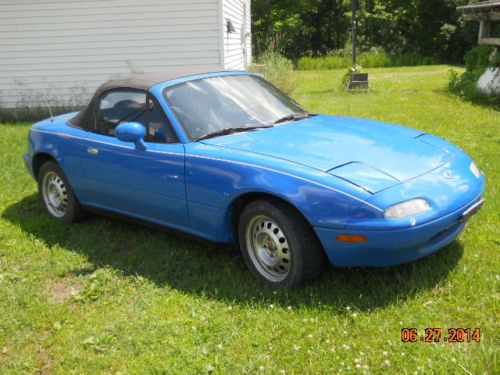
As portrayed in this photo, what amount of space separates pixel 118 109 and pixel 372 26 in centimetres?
3183

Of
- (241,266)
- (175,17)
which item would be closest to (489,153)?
(241,266)

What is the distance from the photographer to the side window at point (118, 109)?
4.37 m

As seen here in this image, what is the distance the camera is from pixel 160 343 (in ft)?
10.3

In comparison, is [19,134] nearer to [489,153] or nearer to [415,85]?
[489,153]

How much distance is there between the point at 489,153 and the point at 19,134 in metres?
8.17

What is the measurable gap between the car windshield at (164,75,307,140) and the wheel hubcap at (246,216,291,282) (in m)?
0.87

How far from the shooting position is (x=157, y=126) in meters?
4.16

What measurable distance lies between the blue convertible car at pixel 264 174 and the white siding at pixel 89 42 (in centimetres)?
727

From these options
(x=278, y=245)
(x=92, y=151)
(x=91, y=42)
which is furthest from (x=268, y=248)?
(x=91, y=42)

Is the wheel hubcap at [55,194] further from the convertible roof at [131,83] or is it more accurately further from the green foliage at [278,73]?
the green foliage at [278,73]

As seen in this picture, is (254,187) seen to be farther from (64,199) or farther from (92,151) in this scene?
(64,199)

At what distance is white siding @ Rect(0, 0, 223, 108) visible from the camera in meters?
11.7

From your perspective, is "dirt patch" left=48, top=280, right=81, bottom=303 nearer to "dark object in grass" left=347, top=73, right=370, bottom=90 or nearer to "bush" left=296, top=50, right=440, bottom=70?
"dark object in grass" left=347, top=73, right=370, bottom=90

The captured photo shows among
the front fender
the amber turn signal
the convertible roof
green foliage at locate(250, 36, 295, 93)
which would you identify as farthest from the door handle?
green foliage at locate(250, 36, 295, 93)
